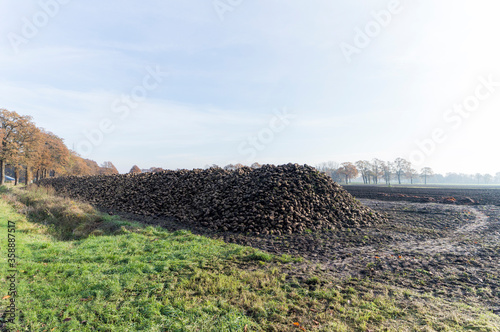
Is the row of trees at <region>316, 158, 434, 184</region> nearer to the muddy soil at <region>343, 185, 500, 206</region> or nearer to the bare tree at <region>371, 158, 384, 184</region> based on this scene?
the bare tree at <region>371, 158, 384, 184</region>

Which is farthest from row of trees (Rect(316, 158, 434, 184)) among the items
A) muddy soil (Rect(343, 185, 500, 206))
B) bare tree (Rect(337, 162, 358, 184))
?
muddy soil (Rect(343, 185, 500, 206))

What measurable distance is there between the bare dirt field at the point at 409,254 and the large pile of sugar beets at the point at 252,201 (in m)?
0.76

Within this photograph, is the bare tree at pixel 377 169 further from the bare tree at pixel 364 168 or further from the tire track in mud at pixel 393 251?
the tire track in mud at pixel 393 251

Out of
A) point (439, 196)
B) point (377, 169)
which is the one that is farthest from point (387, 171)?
point (439, 196)

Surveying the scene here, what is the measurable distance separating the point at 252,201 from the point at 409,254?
20.7 feet

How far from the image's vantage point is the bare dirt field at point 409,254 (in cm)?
582

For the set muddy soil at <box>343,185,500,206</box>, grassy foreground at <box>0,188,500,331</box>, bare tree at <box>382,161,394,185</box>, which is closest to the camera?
grassy foreground at <box>0,188,500,331</box>

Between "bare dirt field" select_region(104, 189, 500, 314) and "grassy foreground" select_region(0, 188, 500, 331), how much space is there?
0.63 metres

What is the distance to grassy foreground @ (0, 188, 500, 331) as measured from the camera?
3.92 metres

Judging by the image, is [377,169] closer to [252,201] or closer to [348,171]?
[348,171]

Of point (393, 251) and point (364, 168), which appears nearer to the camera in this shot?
point (393, 251)

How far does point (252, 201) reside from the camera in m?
11.8

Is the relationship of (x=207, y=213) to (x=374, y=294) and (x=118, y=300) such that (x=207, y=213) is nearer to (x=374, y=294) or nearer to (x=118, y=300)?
(x=118, y=300)

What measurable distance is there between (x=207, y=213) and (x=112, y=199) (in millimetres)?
10781
